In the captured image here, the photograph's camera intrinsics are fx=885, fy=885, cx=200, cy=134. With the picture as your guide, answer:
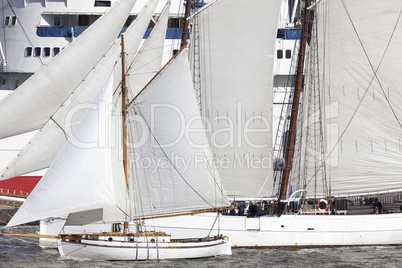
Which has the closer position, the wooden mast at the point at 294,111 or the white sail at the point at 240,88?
the white sail at the point at 240,88

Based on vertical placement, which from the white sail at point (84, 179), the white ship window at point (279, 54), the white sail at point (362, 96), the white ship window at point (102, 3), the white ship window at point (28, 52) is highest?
the white ship window at point (102, 3)

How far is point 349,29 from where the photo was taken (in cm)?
3450

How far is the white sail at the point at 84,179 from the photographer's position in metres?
27.1

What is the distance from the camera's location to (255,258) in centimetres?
3034

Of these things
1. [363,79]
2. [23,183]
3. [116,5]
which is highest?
[116,5]

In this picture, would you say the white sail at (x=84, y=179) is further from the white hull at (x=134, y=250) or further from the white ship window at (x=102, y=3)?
the white ship window at (x=102, y=3)

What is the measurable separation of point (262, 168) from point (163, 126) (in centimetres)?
652

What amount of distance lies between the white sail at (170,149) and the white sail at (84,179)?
4.17 ft

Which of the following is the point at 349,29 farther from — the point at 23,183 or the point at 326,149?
the point at 23,183

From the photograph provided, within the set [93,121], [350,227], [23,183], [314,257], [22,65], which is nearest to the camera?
[93,121]

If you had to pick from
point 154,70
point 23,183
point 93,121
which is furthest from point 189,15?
point 23,183

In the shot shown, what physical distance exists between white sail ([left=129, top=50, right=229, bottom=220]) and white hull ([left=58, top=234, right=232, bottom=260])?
1.22 metres

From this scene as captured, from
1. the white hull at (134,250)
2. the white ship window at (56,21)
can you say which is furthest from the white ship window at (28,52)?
the white hull at (134,250)

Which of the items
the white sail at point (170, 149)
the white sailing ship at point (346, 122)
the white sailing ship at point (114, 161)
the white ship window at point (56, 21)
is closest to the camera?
the white sailing ship at point (114, 161)
